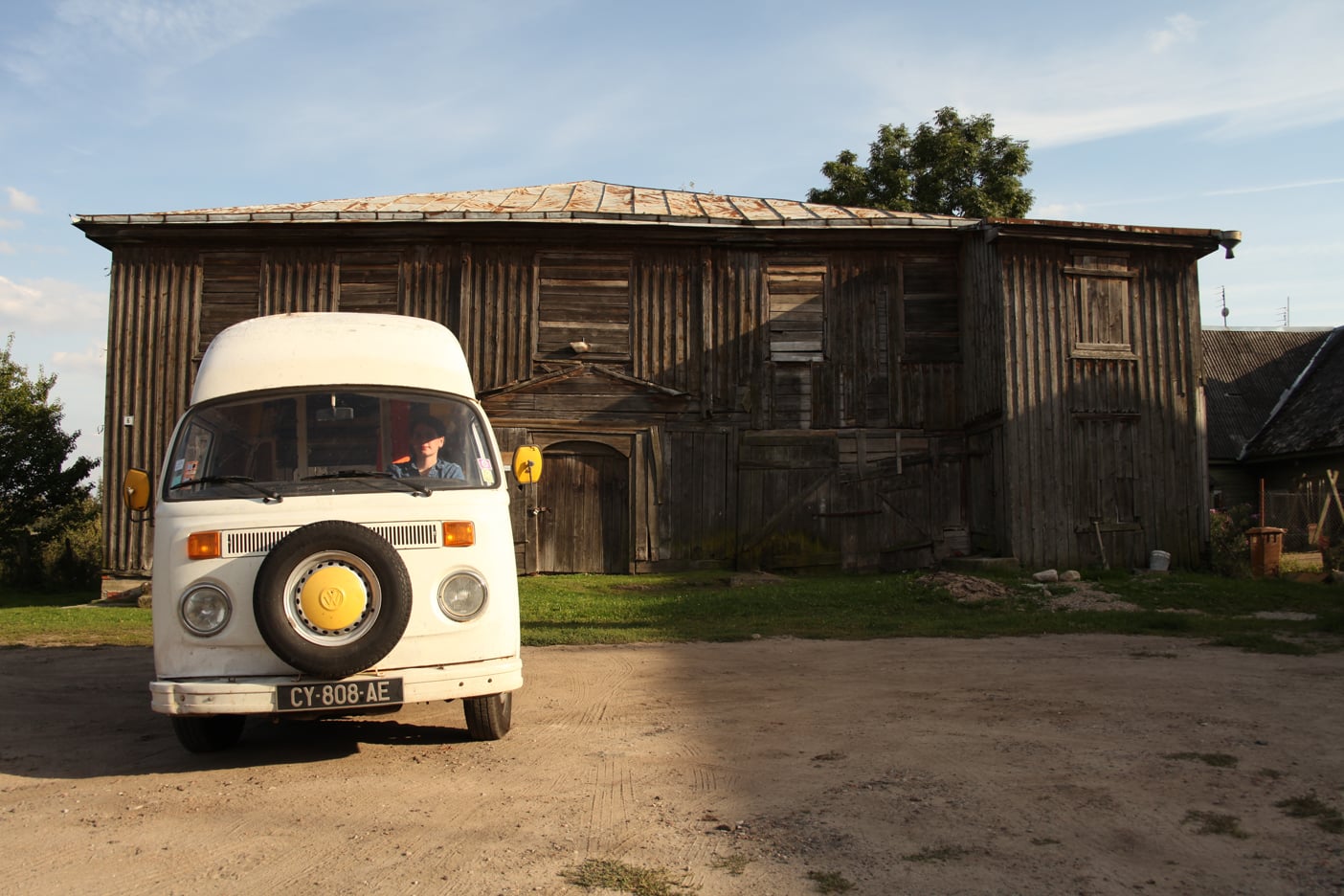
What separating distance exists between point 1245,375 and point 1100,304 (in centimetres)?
1666

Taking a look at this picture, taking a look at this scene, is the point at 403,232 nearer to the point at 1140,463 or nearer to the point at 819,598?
the point at 819,598

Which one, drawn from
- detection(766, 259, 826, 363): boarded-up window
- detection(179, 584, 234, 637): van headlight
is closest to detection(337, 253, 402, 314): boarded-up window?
detection(766, 259, 826, 363): boarded-up window

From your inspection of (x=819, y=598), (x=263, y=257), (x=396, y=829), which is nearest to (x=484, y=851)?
(x=396, y=829)

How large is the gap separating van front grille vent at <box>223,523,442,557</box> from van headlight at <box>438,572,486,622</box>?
0.72 ft

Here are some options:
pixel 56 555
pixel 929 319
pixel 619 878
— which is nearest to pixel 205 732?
pixel 619 878

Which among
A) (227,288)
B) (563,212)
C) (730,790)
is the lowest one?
(730,790)

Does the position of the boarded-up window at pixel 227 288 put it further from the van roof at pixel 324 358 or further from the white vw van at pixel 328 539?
the white vw van at pixel 328 539

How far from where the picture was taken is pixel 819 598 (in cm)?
1320

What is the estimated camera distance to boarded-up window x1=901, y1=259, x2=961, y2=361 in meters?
18.1

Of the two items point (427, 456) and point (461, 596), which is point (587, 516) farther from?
point (461, 596)

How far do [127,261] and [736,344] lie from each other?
34.6 ft

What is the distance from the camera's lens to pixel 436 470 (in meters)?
5.99

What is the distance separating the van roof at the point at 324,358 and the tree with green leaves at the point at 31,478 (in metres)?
18.1

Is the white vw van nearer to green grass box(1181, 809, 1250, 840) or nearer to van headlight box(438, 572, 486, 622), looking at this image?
van headlight box(438, 572, 486, 622)
